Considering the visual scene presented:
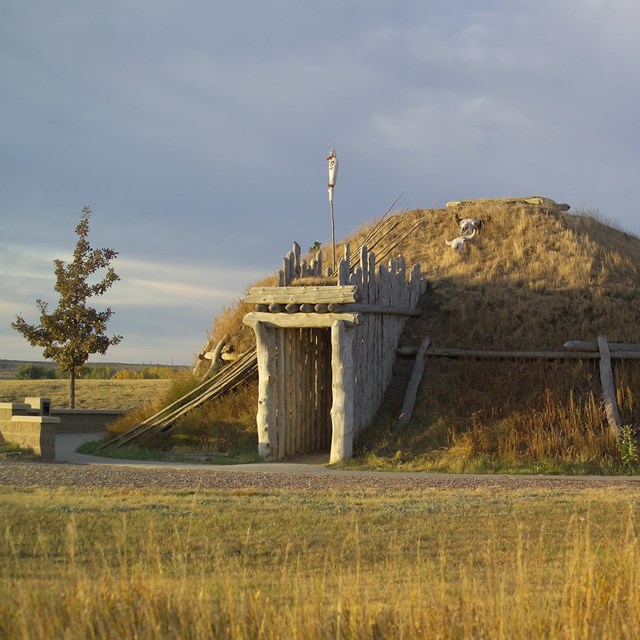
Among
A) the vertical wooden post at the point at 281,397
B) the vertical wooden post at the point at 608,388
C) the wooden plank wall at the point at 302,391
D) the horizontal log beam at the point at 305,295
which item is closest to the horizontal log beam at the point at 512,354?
the vertical wooden post at the point at 608,388

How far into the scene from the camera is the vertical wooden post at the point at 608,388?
57.0ft

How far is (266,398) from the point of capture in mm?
18344

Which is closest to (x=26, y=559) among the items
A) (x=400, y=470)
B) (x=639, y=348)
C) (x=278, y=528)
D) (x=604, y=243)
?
(x=278, y=528)

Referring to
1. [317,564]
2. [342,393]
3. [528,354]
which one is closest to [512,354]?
[528,354]

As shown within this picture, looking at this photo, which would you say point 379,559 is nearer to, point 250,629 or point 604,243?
point 250,629

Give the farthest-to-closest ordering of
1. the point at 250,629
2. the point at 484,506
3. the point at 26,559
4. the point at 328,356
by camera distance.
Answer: the point at 328,356 → the point at 484,506 → the point at 26,559 → the point at 250,629

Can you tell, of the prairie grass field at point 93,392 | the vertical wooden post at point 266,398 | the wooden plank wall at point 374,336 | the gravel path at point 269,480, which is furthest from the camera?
the prairie grass field at point 93,392

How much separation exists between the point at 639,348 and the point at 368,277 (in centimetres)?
559

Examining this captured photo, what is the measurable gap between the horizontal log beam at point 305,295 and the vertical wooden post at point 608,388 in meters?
4.91

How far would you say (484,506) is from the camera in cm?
1148

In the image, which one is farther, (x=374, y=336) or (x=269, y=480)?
(x=374, y=336)

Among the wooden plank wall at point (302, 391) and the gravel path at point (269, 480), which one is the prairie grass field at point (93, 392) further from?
the gravel path at point (269, 480)

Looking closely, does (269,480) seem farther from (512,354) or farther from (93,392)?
(93,392)

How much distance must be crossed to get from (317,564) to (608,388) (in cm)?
1136
